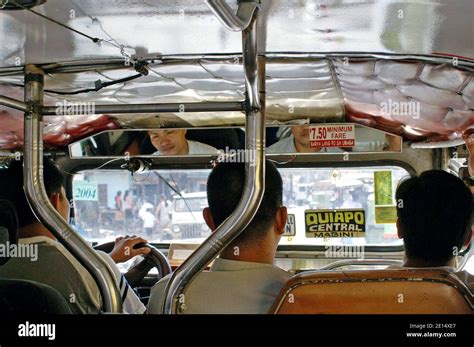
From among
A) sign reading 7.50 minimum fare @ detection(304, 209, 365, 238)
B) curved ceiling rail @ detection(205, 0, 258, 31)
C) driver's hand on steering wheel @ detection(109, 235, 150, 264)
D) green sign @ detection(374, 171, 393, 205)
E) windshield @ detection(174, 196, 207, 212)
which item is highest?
curved ceiling rail @ detection(205, 0, 258, 31)

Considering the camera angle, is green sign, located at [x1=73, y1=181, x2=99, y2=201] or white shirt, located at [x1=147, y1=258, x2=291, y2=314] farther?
green sign, located at [x1=73, y1=181, x2=99, y2=201]

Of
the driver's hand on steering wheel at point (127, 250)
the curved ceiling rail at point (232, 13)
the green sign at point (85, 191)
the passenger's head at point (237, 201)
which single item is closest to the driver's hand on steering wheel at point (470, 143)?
the passenger's head at point (237, 201)

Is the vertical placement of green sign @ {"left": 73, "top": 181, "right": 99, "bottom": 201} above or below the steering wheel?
above

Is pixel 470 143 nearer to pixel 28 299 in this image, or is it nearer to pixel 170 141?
pixel 170 141

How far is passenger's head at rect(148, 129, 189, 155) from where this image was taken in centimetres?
328

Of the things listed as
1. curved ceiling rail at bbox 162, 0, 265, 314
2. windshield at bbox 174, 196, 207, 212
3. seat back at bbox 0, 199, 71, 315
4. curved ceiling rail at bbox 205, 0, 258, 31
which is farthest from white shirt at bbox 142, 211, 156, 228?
curved ceiling rail at bbox 205, 0, 258, 31

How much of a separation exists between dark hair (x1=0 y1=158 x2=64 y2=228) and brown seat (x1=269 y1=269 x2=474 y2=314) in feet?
4.22

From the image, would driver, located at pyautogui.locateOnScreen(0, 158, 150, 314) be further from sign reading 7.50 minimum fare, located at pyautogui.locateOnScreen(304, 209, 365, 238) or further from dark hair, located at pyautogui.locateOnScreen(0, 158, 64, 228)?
sign reading 7.50 minimum fare, located at pyautogui.locateOnScreen(304, 209, 365, 238)

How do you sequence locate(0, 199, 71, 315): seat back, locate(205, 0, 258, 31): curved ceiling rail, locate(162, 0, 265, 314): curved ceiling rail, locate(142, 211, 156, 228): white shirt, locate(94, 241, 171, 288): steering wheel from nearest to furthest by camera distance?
locate(205, 0, 258, 31): curved ceiling rail, locate(162, 0, 265, 314): curved ceiling rail, locate(0, 199, 71, 315): seat back, locate(94, 241, 171, 288): steering wheel, locate(142, 211, 156, 228): white shirt

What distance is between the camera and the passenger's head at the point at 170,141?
10.8 feet

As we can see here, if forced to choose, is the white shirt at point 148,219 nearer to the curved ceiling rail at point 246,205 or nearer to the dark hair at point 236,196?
the dark hair at point 236,196

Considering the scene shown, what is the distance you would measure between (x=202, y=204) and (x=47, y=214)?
6.07 feet
